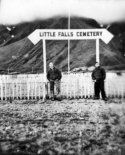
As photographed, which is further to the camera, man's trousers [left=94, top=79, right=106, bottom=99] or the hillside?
the hillside

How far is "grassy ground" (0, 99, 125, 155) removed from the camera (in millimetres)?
3873

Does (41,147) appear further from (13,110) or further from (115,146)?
(13,110)

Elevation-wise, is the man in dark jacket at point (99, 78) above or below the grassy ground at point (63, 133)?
above

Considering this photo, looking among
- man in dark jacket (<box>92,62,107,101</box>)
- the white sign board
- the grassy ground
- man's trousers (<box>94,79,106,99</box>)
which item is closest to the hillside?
the white sign board

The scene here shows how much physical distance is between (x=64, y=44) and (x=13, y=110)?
19344 cm

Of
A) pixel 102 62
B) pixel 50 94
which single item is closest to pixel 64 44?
pixel 102 62

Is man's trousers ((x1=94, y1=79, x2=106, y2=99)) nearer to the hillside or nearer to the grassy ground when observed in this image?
the grassy ground

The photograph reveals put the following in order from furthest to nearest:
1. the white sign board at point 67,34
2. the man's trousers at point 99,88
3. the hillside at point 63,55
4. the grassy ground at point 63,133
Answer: the hillside at point 63,55 → the man's trousers at point 99,88 → the white sign board at point 67,34 → the grassy ground at point 63,133

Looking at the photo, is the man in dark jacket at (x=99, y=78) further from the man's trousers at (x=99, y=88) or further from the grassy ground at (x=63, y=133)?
the grassy ground at (x=63, y=133)

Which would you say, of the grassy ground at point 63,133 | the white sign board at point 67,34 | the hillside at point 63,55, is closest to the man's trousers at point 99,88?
the white sign board at point 67,34

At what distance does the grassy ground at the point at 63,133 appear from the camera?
3.87 metres

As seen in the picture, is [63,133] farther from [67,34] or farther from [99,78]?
[67,34]

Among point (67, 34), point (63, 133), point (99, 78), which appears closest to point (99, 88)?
point (99, 78)

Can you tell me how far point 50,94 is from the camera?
10234mm
